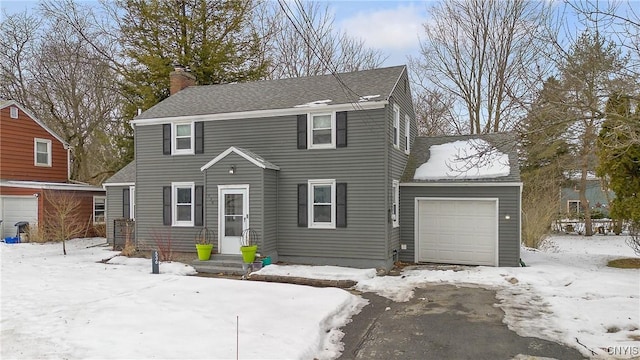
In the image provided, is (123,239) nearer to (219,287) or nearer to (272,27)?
(219,287)

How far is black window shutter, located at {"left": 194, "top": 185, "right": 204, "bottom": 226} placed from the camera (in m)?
13.3

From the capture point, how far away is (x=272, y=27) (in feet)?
86.4

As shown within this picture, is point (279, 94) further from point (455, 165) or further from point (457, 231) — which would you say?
point (457, 231)

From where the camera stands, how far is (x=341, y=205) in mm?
12039

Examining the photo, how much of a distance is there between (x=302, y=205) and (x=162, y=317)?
6486mm

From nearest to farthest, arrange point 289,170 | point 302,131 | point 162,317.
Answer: point 162,317 → point 302,131 → point 289,170

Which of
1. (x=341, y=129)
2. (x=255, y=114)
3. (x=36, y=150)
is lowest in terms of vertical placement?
(x=341, y=129)

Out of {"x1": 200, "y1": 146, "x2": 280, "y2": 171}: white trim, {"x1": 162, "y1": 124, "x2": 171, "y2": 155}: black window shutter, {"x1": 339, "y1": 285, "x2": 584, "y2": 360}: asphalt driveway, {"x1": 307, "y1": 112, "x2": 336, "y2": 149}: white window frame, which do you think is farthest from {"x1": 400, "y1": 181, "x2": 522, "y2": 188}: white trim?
{"x1": 162, "y1": 124, "x2": 171, "y2": 155}: black window shutter

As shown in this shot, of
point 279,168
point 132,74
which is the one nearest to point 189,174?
point 279,168

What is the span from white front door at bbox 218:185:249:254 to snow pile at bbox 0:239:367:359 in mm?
2566

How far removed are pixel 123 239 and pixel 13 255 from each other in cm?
344

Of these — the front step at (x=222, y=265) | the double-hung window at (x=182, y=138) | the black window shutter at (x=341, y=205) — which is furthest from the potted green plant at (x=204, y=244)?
the black window shutter at (x=341, y=205)

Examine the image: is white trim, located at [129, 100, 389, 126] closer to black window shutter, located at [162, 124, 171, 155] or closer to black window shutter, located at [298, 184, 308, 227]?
black window shutter, located at [162, 124, 171, 155]

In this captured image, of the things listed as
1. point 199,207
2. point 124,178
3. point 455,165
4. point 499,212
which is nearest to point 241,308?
point 199,207
